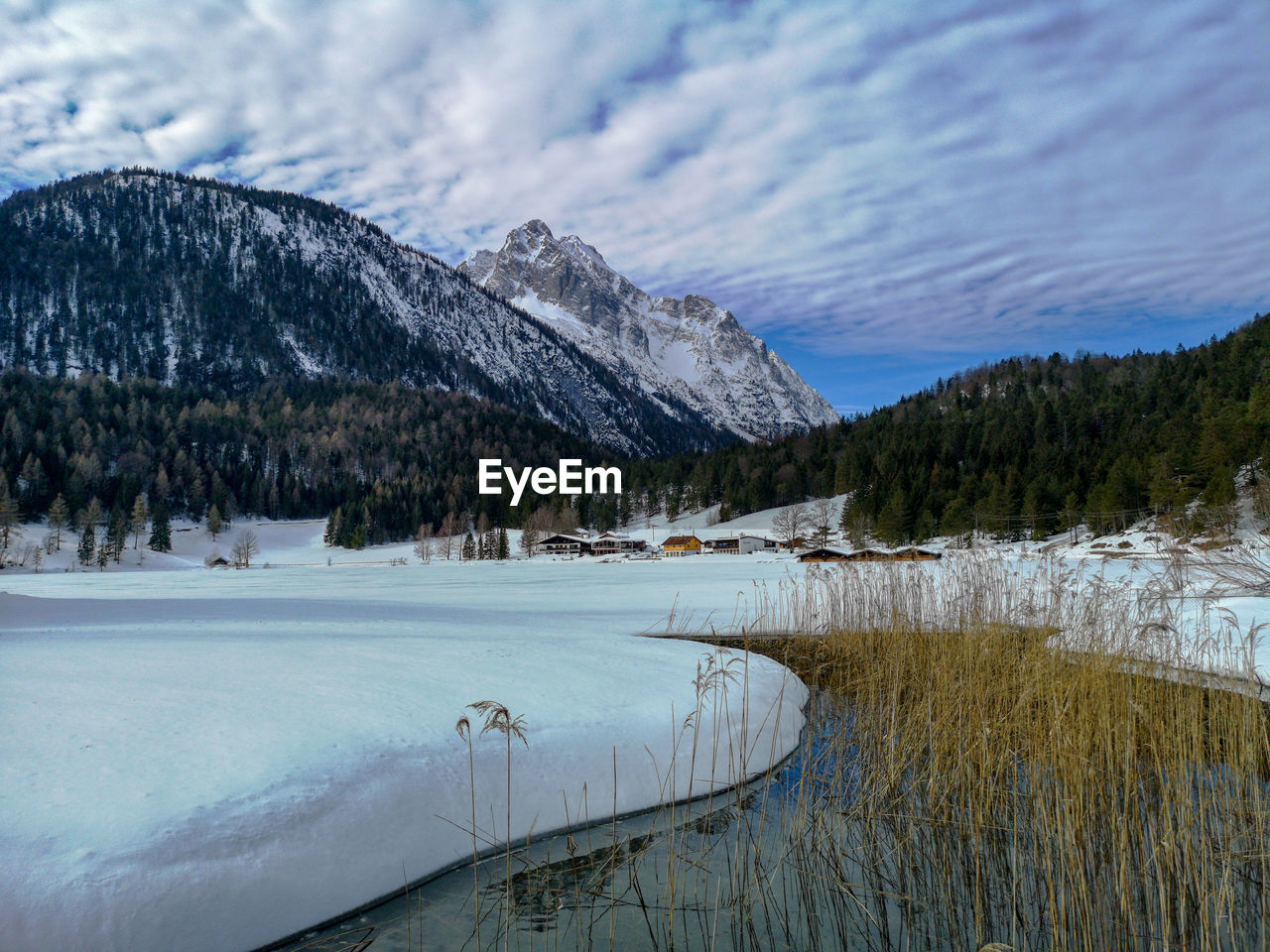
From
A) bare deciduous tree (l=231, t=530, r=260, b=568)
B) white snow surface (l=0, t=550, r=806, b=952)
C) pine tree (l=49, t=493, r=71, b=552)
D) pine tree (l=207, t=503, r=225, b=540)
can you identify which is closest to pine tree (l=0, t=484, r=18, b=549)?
pine tree (l=49, t=493, r=71, b=552)

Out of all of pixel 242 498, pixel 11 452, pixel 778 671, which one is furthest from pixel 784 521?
pixel 11 452

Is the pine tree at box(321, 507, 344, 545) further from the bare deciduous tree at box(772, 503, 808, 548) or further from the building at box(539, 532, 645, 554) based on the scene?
the bare deciduous tree at box(772, 503, 808, 548)

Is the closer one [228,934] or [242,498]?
[228,934]

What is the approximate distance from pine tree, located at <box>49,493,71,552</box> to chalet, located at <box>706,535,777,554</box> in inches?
2890

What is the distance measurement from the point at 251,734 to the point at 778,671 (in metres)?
7.28

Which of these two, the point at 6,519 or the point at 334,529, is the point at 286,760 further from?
the point at 334,529

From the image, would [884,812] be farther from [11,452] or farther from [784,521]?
[11,452]

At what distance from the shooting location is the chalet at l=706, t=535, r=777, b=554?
265 ft

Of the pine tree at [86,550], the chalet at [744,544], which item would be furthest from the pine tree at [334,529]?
the chalet at [744,544]

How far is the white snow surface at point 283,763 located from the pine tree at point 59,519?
8273 centimetres

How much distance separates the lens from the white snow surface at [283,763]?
3.80 m

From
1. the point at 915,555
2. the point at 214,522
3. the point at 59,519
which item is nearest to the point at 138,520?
the point at 59,519

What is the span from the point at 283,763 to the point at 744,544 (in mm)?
78207

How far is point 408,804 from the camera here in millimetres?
5074
